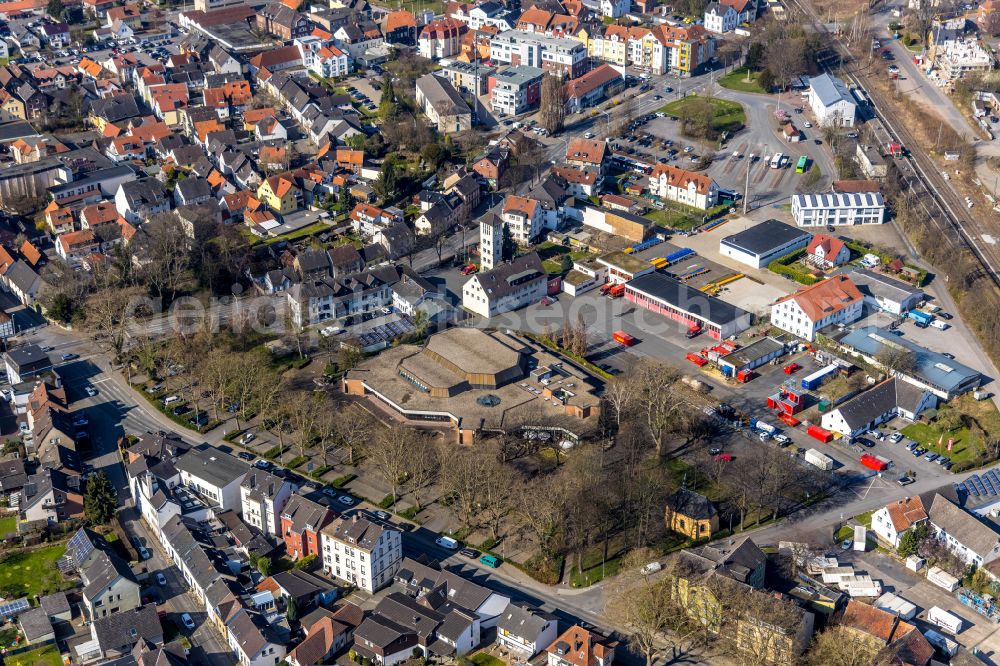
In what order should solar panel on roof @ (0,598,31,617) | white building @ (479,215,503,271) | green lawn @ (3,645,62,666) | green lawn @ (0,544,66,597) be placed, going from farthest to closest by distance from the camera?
white building @ (479,215,503,271), green lawn @ (0,544,66,597), solar panel on roof @ (0,598,31,617), green lawn @ (3,645,62,666)

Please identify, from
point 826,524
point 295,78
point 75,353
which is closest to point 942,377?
point 826,524

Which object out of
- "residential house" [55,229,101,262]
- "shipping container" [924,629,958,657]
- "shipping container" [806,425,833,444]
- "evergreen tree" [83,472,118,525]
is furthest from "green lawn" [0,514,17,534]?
"shipping container" [924,629,958,657]

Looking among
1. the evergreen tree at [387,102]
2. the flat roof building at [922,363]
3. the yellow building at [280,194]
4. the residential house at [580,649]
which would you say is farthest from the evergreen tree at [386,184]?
the residential house at [580,649]

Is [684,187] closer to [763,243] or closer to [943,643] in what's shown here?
[763,243]

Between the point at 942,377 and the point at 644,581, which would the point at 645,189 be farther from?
the point at 644,581

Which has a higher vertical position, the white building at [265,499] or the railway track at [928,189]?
the railway track at [928,189]

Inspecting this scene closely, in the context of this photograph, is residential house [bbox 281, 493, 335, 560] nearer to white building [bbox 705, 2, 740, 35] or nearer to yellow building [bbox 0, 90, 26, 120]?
yellow building [bbox 0, 90, 26, 120]

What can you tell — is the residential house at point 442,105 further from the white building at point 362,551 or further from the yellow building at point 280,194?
the white building at point 362,551
